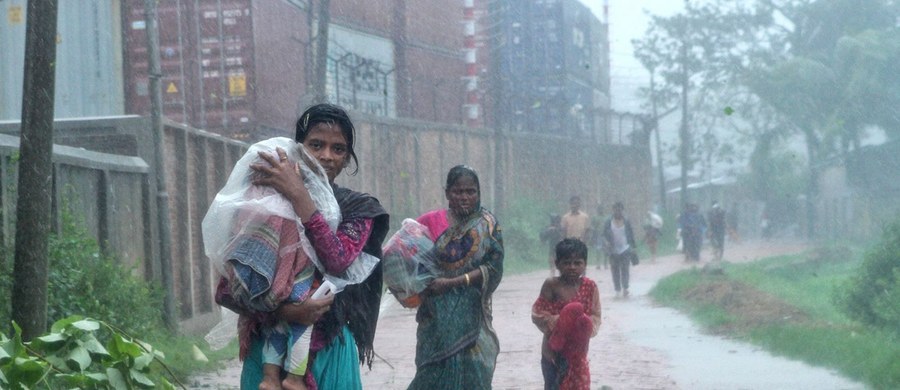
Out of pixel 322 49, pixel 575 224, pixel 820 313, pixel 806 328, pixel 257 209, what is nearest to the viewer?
pixel 257 209

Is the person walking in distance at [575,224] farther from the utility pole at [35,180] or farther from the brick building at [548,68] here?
the brick building at [548,68]

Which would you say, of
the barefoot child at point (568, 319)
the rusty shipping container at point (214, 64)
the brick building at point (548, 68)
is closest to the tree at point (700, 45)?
the brick building at point (548, 68)

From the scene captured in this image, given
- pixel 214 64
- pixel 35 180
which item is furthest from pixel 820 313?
pixel 35 180

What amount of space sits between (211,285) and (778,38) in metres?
40.1

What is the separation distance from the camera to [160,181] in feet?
36.7

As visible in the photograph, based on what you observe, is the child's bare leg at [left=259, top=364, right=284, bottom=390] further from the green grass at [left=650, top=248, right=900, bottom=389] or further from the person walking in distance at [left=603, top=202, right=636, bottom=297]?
the person walking in distance at [left=603, top=202, right=636, bottom=297]

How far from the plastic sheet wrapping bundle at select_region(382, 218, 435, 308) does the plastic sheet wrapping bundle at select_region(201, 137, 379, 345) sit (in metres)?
2.44

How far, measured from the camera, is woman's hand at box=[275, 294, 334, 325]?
339 centimetres

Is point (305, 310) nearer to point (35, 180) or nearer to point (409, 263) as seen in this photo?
point (409, 263)

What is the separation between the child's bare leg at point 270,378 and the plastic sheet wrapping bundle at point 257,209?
9.4 inches

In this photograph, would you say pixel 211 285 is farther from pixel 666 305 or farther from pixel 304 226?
pixel 304 226

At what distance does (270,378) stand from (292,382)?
0.06 metres

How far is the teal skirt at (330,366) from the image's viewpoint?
11.6 ft

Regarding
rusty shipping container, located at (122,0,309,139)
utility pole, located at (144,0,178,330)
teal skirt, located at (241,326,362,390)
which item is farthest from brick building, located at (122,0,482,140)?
teal skirt, located at (241,326,362,390)
